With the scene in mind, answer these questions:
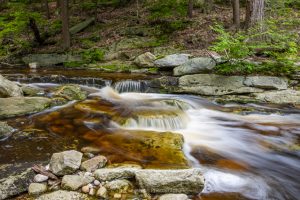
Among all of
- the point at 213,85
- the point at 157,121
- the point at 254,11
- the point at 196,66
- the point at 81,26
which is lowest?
the point at 157,121

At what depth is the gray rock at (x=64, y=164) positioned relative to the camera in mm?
4383

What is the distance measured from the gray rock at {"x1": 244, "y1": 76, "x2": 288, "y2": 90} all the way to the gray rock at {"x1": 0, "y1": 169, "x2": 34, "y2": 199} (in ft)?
24.3

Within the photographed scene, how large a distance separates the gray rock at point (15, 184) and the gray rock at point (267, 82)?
7.40 m

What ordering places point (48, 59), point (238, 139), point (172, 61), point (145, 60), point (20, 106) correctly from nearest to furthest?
point (238, 139) < point (20, 106) < point (172, 61) < point (145, 60) < point (48, 59)

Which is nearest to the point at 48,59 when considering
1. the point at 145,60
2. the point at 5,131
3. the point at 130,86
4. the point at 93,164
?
the point at 145,60

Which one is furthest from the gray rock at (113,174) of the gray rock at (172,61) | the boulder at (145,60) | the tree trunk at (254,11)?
the tree trunk at (254,11)

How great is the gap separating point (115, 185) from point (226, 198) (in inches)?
61.7

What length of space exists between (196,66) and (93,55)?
264 inches

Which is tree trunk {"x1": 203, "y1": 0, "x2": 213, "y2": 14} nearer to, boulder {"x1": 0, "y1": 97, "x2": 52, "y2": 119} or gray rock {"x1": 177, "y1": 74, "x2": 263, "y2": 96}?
gray rock {"x1": 177, "y1": 74, "x2": 263, "y2": 96}

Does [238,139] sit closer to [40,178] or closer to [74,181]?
[74,181]

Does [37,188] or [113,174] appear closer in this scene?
[37,188]

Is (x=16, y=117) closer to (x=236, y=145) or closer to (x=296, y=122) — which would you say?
(x=236, y=145)

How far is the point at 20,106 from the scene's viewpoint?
7.63 metres

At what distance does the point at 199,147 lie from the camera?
6066 mm
